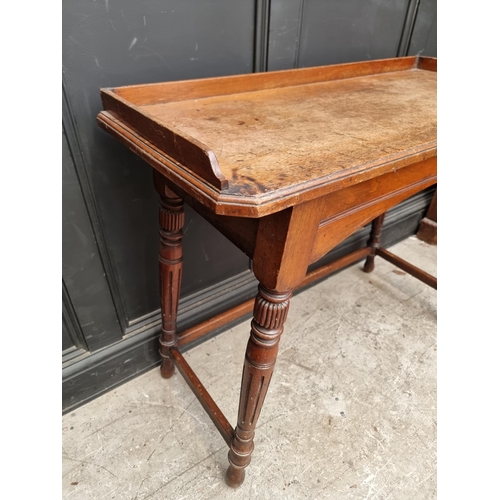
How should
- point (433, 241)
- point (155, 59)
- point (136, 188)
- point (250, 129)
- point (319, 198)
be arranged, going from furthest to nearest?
point (433, 241)
point (136, 188)
point (155, 59)
point (250, 129)
point (319, 198)

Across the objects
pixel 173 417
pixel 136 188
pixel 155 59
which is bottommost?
pixel 173 417

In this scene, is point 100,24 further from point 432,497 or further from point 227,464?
point 432,497

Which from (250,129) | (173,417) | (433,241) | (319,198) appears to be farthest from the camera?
(433,241)

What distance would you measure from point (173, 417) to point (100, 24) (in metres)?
1.03

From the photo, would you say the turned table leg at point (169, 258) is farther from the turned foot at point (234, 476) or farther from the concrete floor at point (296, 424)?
the turned foot at point (234, 476)

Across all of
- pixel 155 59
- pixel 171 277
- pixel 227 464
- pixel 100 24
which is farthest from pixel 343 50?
pixel 227 464

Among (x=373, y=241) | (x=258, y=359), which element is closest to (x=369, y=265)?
(x=373, y=241)

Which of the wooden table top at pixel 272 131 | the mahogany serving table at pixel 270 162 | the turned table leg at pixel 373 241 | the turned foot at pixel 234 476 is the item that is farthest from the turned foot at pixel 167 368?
the turned table leg at pixel 373 241

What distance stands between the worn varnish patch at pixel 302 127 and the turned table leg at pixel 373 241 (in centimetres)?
67

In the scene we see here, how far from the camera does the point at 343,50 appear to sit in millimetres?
1198

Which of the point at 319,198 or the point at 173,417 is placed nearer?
the point at 319,198

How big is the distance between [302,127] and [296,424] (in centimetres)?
87

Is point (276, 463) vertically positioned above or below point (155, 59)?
below

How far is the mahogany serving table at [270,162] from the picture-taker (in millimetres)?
565
